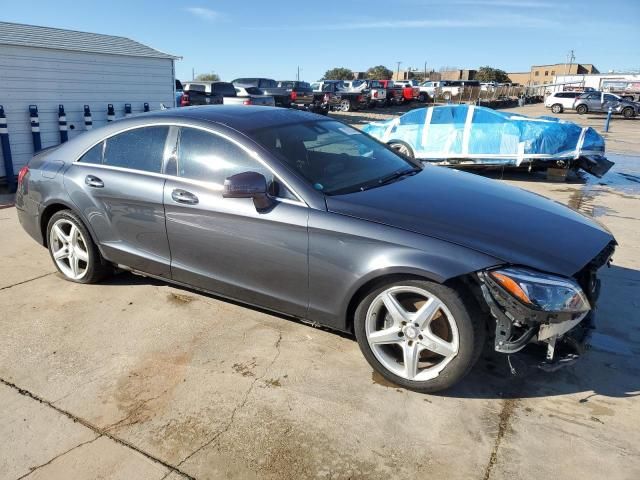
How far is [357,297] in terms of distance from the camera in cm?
300

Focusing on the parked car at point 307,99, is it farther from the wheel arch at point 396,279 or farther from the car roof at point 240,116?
the wheel arch at point 396,279

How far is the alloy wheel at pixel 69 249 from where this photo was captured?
14.2 feet

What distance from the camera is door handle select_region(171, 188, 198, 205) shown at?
137 inches

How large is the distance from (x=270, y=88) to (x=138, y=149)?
22.3 metres

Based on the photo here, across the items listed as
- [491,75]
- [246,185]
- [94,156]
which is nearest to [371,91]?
[94,156]

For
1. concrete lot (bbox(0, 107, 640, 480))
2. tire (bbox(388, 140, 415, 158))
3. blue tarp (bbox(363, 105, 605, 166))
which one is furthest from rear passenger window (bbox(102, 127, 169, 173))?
blue tarp (bbox(363, 105, 605, 166))

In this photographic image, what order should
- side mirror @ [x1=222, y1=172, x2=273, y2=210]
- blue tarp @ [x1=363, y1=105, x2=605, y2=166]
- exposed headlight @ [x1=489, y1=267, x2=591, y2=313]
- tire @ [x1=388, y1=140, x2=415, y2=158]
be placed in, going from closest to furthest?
exposed headlight @ [x1=489, y1=267, x2=591, y2=313]
side mirror @ [x1=222, y1=172, x2=273, y2=210]
blue tarp @ [x1=363, y1=105, x2=605, y2=166]
tire @ [x1=388, y1=140, x2=415, y2=158]

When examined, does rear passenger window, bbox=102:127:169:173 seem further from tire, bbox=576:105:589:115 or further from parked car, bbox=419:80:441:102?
parked car, bbox=419:80:441:102

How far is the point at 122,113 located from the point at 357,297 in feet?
33.7

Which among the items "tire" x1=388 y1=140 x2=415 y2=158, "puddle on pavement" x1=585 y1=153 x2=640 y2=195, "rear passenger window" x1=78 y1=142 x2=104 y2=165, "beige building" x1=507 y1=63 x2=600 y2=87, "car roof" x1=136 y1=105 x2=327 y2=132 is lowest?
"puddle on pavement" x1=585 y1=153 x2=640 y2=195

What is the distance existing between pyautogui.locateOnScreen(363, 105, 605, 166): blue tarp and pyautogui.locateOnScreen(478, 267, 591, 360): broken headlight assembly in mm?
7280

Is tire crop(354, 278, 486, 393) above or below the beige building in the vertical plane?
below

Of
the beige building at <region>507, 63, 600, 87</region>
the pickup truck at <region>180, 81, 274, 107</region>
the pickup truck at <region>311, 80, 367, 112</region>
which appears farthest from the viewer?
the beige building at <region>507, 63, 600, 87</region>

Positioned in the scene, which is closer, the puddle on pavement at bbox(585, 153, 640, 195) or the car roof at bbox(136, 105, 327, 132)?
the car roof at bbox(136, 105, 327, 132)
